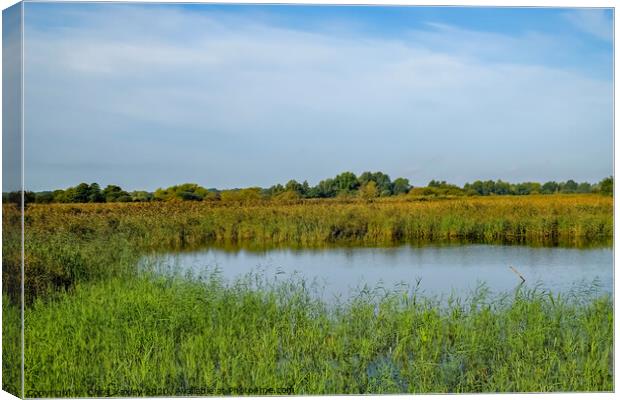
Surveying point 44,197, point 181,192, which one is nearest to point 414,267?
point 181,192

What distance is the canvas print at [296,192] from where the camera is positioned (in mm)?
5566

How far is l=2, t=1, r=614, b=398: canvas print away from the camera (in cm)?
557

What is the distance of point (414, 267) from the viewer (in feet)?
19.5

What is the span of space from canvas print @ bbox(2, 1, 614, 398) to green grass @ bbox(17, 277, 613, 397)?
0.02 metres

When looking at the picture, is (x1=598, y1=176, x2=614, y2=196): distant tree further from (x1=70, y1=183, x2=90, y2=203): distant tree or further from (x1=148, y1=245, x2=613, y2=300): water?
(x1=70, y1=183, x2=90, y2=203): distant tree

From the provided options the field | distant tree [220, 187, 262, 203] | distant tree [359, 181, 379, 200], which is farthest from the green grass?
distant tree [359, 181, 379, 200]

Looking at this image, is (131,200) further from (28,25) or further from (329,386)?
(329,386)

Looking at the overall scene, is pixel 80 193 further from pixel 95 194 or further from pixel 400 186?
pixel 400 186

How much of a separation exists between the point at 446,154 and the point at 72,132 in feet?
8.53

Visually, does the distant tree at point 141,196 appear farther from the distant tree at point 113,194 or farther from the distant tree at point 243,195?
the distant tree at point 243,195

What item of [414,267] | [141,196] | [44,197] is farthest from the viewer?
[414,267]

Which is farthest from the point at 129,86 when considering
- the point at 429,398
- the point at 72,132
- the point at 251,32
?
the point at 429,398

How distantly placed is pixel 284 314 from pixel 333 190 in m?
0.96

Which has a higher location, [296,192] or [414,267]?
[296,192]
